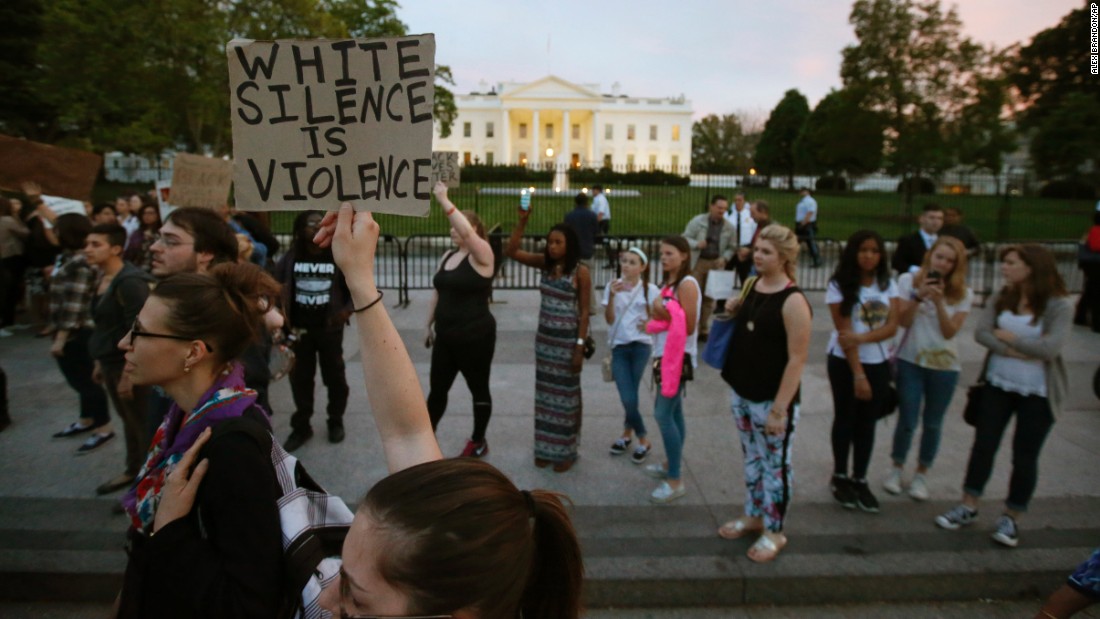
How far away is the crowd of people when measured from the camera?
133cm

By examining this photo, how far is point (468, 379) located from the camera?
552 centimetres

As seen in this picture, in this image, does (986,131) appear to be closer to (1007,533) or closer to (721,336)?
(1007,533)

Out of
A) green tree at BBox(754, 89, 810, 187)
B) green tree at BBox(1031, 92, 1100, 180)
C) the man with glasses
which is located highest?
green tree at BBox(754, 89, 810, 187)

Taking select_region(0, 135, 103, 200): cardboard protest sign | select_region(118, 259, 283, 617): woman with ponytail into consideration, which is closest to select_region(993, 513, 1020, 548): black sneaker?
select_region(118, 259, 283, 617): woman with ponytail

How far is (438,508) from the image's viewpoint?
127 centimetres

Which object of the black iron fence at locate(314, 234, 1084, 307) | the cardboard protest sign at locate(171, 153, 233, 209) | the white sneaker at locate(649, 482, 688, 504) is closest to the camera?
the white sneaker at locate(649, 482, 688, 504)

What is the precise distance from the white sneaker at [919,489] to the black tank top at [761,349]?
1481 millimetres

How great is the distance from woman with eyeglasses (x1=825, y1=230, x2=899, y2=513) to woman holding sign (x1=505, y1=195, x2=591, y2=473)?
5.73 ft

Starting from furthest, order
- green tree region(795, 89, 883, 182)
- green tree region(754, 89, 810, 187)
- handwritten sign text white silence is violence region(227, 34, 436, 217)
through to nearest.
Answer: green tree region(754, 89, 810, 187) < green tree region(795, 89, 883, 182) < handwritten sign text white silence is violence region(227, 34, 436, 217)

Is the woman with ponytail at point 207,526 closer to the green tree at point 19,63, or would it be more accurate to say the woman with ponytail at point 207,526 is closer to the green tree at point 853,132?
the green tree at point 19,63

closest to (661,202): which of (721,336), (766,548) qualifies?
(721,336)

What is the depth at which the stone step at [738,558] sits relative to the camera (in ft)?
13.2

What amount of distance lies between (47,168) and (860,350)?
524cm

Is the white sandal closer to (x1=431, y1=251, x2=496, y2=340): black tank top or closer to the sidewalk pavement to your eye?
the sidewalk pavement
